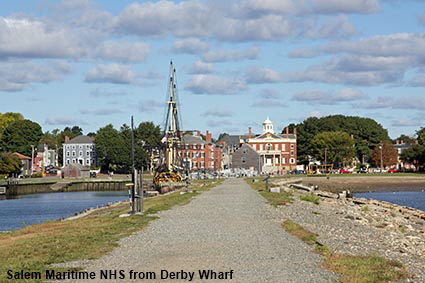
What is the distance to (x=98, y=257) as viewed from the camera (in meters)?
17.6

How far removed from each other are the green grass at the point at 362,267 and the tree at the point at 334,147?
142609mm

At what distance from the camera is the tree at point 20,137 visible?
6766 inches

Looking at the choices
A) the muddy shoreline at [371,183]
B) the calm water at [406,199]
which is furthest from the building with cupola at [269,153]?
the calm water at [406,199]

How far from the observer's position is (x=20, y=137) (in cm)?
17250

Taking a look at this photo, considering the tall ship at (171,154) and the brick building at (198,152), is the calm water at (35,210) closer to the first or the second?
the tall ship at (171,154)

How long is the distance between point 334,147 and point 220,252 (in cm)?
14533

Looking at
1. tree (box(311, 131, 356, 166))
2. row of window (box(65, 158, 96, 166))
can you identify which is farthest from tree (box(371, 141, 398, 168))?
row of window (box(65, 158, 96, 166))

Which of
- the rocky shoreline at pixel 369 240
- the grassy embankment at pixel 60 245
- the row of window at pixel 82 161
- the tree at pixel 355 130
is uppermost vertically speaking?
the tree at pixel 355 130

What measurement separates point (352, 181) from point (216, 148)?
65742 mm

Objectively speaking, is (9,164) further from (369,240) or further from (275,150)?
(369,240)

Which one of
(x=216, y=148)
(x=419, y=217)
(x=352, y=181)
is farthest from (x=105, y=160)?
(x=419, y=217)

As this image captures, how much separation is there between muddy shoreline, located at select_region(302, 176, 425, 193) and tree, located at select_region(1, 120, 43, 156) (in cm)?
8820

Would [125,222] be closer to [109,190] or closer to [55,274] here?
[55,274]

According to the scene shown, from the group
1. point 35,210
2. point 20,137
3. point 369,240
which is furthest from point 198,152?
point 369,240
